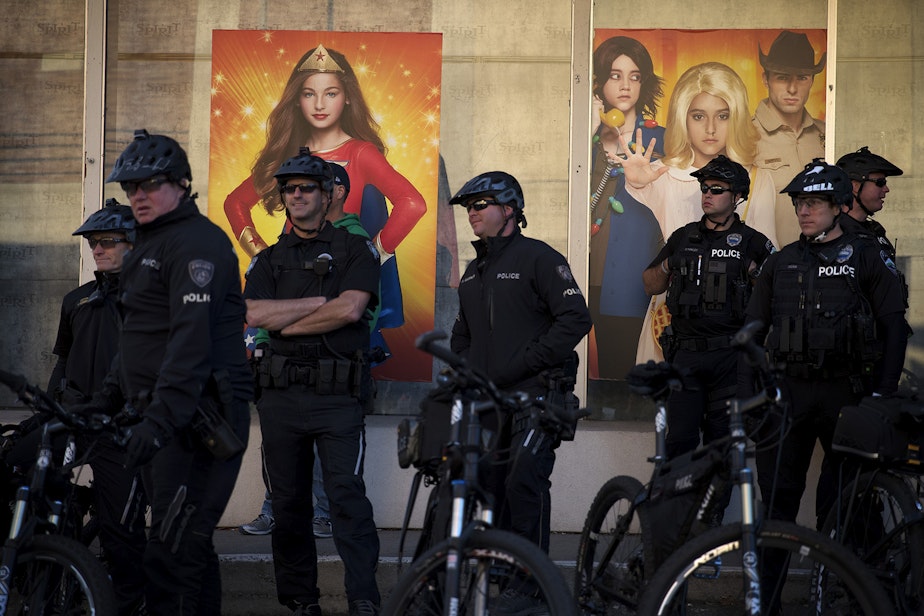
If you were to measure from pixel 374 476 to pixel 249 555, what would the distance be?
1326 mm

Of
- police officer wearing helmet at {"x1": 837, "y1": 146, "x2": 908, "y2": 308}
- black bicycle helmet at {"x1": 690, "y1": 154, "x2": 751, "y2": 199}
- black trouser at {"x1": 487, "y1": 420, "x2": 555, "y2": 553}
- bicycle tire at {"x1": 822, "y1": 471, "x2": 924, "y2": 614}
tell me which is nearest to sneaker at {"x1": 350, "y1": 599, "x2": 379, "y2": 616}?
black trouser at {"x1": 487, "y1": 420, "x2": 555, "y2": 553}

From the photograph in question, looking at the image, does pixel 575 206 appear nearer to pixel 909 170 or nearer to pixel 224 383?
pixel 909 170

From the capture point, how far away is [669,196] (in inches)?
325

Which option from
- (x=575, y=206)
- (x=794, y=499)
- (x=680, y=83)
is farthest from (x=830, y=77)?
(x=794, y=499)

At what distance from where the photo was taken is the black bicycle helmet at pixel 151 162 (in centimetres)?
488

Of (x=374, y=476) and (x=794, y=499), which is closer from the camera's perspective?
(x=794, y=499)

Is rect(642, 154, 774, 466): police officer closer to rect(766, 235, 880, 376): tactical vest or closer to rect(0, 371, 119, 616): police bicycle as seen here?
rect(766, 235, 880, 376): tactical vest

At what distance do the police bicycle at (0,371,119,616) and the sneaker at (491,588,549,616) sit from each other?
4.83 feet

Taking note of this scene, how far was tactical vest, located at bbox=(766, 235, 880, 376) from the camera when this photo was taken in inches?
240

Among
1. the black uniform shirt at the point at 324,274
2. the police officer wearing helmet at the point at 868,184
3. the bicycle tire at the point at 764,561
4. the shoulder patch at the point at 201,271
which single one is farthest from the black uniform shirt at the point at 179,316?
the police officer wearing helmet at the point at 868,184

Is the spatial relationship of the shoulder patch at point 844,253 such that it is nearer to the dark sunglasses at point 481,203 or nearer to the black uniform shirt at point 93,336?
the dark sunglasses at point 481,203

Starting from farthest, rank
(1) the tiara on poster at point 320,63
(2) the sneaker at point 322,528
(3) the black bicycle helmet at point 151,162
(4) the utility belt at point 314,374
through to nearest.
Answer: (1) the tiara on poster at point 320,63 → (2) the sneaker at point 322,528 → (4) the utility belt at point 314,374 → (3) the black bicycle helmet at point 151,162

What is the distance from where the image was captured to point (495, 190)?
611 centimetres

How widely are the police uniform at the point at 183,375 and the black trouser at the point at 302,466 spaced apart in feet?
2.94
